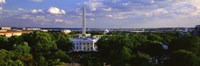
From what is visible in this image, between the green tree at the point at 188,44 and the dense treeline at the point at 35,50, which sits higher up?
the green tree at the point at 188,44

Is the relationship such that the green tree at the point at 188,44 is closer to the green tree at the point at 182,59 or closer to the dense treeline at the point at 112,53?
the dense treeline at the point at 112,53

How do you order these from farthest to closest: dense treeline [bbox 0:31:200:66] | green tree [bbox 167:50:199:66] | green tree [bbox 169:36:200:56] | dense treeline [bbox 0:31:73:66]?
green tree [bbox 169:36:200:56] < dense treeline [bbox 0:31:73:66] < dense treeline [bbox 0:31:200:66] < green tree [bbox 167:50:199:66]

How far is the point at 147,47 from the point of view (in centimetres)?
6203

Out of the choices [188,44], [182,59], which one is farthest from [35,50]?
[182,59]

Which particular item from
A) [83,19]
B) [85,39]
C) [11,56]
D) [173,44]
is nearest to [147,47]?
[173,44]

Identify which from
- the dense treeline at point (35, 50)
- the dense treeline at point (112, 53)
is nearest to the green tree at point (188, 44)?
the dense treeline at point (112, 53)

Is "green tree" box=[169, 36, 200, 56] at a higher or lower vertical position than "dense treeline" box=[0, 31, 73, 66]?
higher

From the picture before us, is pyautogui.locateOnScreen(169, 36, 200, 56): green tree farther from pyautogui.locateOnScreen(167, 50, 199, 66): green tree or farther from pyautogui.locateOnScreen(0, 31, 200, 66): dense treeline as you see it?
pyautogui.locateOnScreen(167, 50, 199, 66): green tree

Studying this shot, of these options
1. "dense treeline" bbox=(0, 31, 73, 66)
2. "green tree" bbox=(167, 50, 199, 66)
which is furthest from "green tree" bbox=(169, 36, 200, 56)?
"dense treeline" bbox=(0, 31, 73, 66)

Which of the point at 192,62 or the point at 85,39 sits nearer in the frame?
the point at 192,62

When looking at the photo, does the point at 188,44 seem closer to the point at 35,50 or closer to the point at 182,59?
the point at 182,59

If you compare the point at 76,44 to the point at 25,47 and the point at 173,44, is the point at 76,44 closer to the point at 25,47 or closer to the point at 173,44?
the point at 25,47

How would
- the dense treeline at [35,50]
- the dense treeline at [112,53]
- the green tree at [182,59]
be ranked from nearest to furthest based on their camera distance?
the green tree at [182,59], the dense treeline at [112,53], the dense treeline at [35,50]

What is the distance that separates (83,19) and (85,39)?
21.8m
